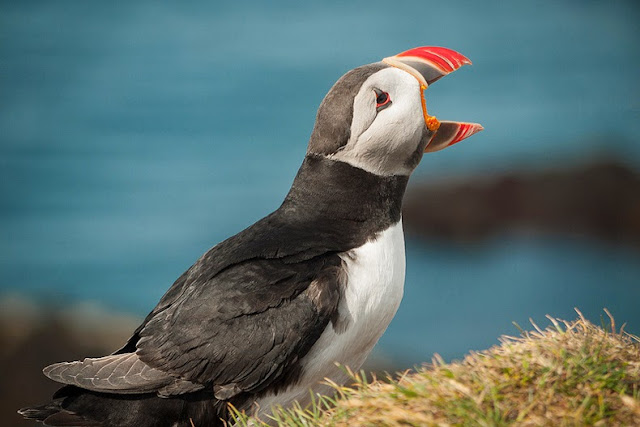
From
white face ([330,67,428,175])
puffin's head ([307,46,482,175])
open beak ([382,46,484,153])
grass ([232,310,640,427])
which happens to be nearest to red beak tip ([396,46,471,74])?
open beak ([382,46,484,153])

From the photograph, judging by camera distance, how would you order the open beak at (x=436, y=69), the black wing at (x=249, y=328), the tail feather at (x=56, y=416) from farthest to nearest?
the open beak at (x=436, y=69) → the tail feather at (x=56, y=416) → the black wing at (x=249, y=328)

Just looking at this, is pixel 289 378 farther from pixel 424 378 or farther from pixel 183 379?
pixel 424 378

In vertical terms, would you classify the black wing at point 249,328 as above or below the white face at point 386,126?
below

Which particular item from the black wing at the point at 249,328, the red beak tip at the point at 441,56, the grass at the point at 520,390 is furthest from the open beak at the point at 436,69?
the grass at the point at 520,390

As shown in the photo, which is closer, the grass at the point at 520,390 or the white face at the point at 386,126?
the grass at the point at 520,390

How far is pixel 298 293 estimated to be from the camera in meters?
→ 4.00

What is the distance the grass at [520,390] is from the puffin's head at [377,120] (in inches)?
65.8

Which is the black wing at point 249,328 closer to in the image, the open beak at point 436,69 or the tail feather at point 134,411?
the tail feather at point 134,411

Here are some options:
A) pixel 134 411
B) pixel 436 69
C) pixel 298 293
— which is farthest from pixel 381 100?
pixel 134 411

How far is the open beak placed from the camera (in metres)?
4.58

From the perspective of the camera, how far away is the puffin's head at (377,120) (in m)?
4.28

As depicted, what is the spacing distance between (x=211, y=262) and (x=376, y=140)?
47.2 inches

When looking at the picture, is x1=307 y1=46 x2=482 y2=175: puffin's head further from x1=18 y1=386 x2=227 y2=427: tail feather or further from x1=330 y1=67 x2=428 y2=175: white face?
x1=18 y1=386 x2=227 y2=427: tail feather

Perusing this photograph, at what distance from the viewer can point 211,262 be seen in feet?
14.5
